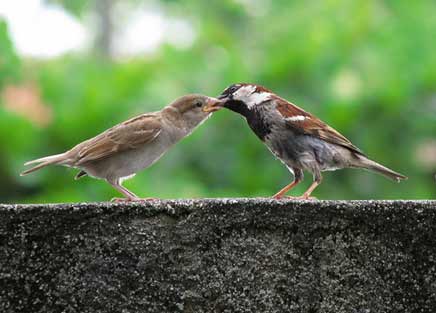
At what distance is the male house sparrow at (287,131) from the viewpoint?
305 centimetres

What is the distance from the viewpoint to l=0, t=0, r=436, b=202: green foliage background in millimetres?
4434

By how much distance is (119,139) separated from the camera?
3.01 metres

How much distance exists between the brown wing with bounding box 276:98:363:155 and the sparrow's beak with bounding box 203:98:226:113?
0.19 meters

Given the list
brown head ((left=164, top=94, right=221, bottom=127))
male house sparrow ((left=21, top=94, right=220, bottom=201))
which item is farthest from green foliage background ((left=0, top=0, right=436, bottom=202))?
male house sparrow ((left=21, top=94, right=220, bottom=201))

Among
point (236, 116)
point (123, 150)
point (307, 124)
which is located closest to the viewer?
point (123, 150)

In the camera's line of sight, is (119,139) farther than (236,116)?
No

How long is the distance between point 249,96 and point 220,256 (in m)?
1.36

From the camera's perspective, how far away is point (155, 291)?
1.73m

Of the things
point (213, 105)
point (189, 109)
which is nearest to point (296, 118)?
point (213, 105)

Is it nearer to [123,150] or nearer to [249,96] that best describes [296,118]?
[249,96]

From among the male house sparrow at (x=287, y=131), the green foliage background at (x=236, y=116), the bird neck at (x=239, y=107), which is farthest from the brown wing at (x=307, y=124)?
the green foliage background at (x=236, y=116)

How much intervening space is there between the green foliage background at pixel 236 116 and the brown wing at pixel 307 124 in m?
1.25

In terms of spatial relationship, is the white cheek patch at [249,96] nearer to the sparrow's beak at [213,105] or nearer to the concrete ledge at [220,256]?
the sparrow's beak at [213,105]

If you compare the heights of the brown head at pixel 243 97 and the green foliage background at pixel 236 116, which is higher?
the green foliage background at pixel 236 116
